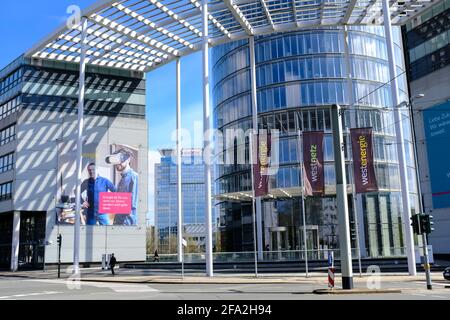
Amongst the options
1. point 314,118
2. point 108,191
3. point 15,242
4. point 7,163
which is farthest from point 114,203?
point 314,118

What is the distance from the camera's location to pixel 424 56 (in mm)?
48656

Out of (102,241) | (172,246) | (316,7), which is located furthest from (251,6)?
(172,246)

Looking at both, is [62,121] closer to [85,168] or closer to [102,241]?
[85,168]

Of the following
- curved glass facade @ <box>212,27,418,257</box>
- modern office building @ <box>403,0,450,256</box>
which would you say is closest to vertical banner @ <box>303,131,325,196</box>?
modern office building @ <box>403,0,450,256</box>

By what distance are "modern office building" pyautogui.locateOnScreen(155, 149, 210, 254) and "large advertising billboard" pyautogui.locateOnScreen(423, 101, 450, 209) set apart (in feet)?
198

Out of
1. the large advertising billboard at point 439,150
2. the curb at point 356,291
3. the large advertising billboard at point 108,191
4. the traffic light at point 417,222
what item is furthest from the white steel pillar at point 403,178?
the large advertising billboard at point 108,191

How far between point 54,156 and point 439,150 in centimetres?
3758

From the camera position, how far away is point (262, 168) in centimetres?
3072

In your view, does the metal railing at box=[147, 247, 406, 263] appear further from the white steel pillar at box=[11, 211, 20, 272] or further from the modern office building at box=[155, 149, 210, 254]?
the modern office building at box=[155, 149, 210, 254]

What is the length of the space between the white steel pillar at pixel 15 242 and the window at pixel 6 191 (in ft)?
7.14

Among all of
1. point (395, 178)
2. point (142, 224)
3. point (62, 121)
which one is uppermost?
point (62, 121)

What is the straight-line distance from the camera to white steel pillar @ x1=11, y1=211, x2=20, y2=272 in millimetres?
46594

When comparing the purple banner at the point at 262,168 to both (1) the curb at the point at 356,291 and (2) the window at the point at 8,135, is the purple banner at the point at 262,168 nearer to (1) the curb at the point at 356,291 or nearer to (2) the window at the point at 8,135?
(1) the curb at the point at 356,291

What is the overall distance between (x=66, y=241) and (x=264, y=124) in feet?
91.1
